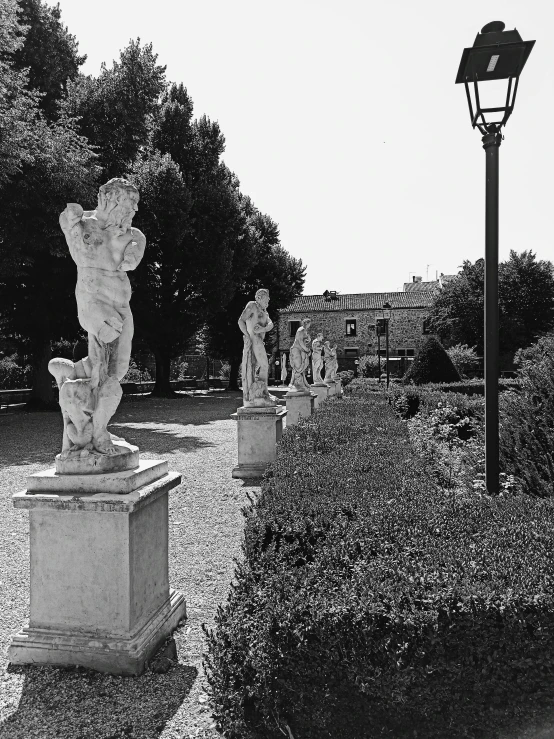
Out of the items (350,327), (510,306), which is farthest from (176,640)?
(350,327)

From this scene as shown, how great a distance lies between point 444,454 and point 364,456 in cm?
336

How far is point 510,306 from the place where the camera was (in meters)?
39.3

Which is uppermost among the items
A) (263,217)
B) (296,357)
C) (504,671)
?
(263,217)

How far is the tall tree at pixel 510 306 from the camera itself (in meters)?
38.2

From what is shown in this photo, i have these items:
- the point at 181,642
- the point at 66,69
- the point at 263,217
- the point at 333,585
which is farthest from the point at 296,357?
the point at 263,217

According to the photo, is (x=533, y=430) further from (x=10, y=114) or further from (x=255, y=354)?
(x=10, y=114)

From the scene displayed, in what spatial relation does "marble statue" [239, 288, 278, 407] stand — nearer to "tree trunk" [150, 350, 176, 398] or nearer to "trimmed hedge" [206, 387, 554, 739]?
"trimmed hedge" [206, 387, 554, 739]

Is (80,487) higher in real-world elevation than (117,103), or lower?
lower

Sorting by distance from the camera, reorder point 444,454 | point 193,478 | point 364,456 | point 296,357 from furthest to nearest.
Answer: point 296,357 → point 193,478 → point 444,454 → point 364,456

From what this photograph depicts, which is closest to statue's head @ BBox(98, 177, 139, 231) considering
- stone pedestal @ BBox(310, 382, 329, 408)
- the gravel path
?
the gravel path

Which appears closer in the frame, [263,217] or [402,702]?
[402,702]

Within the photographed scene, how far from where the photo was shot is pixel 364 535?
2.79m

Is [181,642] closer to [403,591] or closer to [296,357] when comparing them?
[403,591]

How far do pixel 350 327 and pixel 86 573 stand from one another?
156 ft
